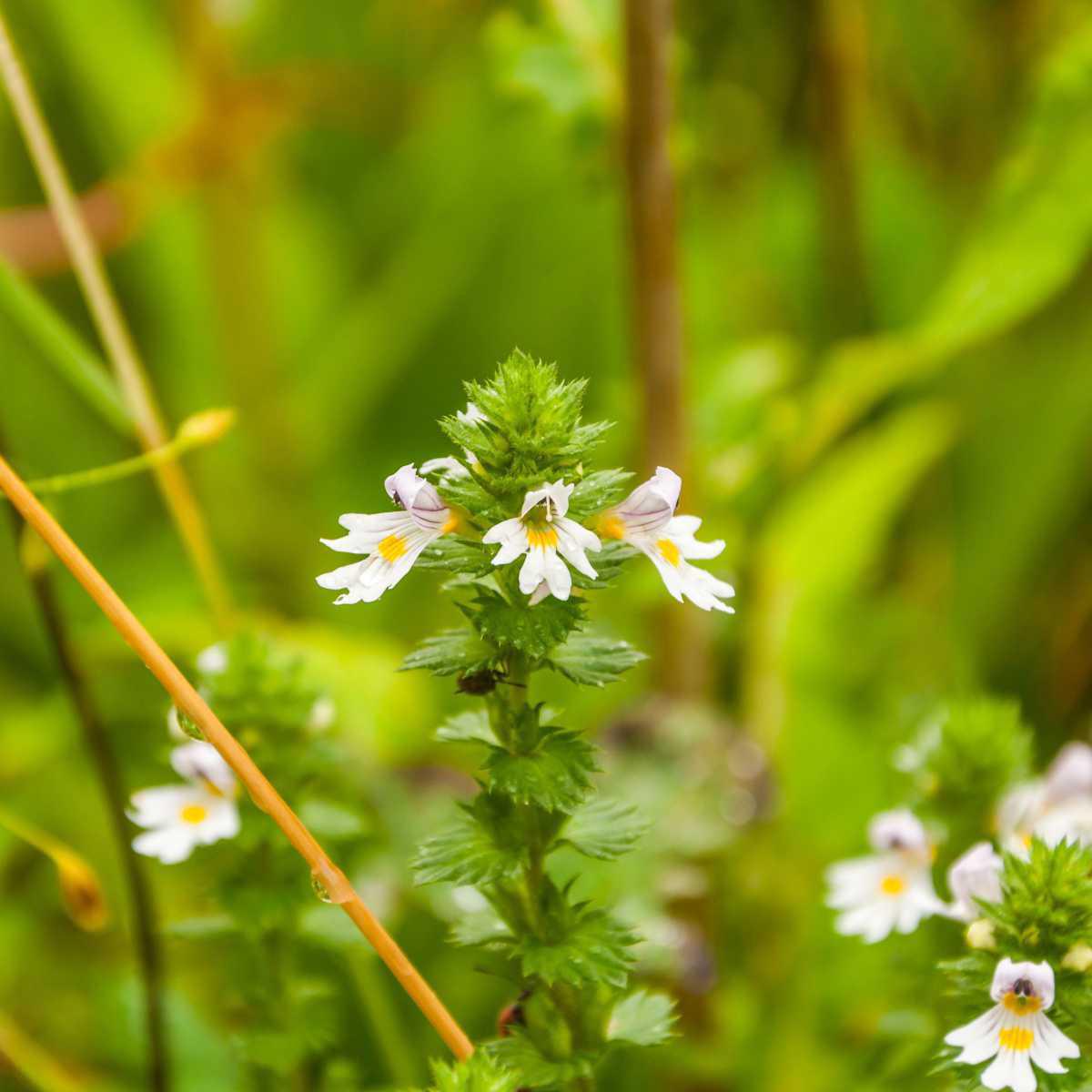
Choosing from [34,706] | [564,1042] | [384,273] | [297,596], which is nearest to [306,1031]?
→ [564,1042]

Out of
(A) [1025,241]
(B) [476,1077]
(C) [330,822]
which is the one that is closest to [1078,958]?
(B) [476,1077]

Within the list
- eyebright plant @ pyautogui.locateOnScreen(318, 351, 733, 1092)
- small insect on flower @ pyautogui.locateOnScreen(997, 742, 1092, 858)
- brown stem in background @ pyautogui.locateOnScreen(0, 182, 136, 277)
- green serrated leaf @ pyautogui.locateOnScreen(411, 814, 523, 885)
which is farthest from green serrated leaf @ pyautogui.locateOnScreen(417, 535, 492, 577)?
brown stem in background @ pyautogui.locateOnScreen(0, 182, 136, 277)

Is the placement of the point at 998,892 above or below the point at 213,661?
below

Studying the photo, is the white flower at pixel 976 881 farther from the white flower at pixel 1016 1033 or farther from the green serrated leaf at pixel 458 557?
the green serrated leaf at pixel 458 557

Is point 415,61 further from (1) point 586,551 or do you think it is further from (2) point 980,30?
(1) point 586,551

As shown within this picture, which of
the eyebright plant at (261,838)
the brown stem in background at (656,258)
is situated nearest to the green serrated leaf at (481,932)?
the eyebright plant at (261,838)

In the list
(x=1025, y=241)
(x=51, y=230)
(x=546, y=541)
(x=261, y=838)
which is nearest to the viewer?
Answer: (x=546, y=541)

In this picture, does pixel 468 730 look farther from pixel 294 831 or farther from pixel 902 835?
pixel 902 835

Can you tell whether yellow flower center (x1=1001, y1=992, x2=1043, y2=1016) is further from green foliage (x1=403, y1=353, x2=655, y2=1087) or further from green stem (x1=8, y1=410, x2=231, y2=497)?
green stem (x1=8, y1=410, x2=231, y2=497)
